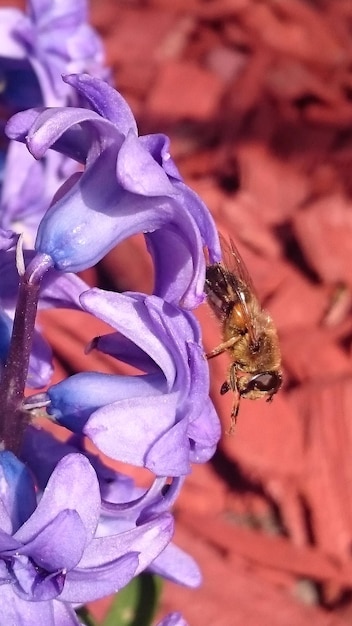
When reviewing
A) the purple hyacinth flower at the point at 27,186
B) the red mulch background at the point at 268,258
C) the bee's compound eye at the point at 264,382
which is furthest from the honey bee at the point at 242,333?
the red mulch background at the point at 268,258

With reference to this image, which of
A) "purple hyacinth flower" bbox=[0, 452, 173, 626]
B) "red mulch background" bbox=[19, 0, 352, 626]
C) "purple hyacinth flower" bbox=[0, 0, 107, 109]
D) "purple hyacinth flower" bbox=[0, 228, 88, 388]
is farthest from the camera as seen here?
"red mulch background" bbox=[19, 0, 352, 626]

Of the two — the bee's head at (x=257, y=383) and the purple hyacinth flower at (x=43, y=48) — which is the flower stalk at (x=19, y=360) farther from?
the purple hyacinth flower at (x=43, y=48)

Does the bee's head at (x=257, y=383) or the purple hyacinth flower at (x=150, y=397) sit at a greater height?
the purple hyacinth flower at (x=150, y=397)

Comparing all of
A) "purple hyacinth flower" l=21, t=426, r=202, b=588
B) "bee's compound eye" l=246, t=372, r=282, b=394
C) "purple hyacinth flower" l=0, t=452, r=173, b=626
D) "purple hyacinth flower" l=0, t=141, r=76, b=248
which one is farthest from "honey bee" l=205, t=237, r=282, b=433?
"purple hyacinth flower" l=0, t=141, r=76, b=248

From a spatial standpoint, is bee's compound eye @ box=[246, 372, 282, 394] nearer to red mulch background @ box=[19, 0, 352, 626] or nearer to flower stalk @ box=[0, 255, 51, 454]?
flower stalk @ box=[0, 255, 51, 454]

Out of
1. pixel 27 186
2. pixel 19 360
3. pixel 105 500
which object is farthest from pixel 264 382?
pixel 27 186

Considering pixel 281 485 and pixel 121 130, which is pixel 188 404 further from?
pixel 281 485

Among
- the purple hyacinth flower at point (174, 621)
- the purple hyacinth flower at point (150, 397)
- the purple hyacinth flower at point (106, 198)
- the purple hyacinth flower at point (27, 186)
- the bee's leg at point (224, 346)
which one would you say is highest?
the purple hyacinth flower at point (106, 198)
